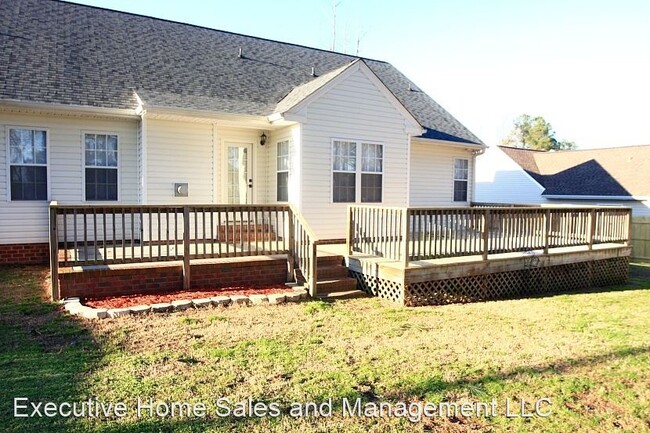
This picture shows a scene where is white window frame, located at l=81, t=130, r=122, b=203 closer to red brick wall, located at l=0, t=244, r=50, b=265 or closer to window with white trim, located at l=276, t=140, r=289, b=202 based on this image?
red brick wall, located at l=0, t=244, r=50, b=265

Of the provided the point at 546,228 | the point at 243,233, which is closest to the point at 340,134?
the point at 243,233

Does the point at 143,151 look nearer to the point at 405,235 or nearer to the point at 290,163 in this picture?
the point at 290,163

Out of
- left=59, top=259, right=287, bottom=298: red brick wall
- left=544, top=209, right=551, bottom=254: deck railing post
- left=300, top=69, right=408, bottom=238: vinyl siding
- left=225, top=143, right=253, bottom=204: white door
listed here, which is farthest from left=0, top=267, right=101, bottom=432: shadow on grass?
left=544, top=209, right=551, bottom=254: deck railing post

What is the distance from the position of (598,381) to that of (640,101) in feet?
131

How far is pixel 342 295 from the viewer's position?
7676mm

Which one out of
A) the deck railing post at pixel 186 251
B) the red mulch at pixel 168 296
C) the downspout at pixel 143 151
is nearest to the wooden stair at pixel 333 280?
the red mulch at pixel 168 296

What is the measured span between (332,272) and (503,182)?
64.5ft

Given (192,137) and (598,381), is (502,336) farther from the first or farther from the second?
(192,137)

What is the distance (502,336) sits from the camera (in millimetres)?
5727

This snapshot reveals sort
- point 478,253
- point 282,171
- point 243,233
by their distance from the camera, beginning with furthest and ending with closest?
point 282,171, point 243,233, point 478,253

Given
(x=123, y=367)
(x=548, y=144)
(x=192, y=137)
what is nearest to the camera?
(x=123, y=367)

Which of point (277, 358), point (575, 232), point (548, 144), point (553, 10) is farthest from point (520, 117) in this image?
point (277, 358)

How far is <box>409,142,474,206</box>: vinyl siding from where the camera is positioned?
13.6 metres

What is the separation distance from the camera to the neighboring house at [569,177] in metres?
19.8
